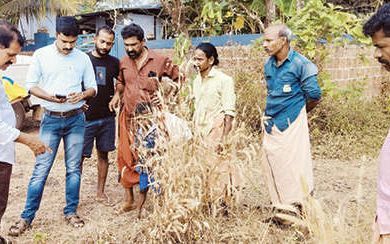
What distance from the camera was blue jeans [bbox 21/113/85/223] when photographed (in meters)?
4.09

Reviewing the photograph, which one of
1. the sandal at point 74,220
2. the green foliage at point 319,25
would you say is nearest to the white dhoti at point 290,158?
the sandal at point 74,220

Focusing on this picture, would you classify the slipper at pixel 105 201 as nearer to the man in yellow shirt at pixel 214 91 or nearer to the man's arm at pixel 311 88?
the man in yellow shirt at pixel 214 91

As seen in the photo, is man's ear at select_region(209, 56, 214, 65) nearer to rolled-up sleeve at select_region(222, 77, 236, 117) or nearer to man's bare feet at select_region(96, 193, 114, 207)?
rolled-up sleeve at select_region(222, 77, 236, 117)

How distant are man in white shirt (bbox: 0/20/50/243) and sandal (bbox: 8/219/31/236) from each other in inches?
21.6

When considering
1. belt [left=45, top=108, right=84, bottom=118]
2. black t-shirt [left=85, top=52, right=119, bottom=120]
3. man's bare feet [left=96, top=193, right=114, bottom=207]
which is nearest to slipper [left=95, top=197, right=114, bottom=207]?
man's bare feet [left=96, top=193, right=114, bottom=207]

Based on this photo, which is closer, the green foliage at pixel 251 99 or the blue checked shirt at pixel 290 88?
the blue checked shirt at pixel 290 88

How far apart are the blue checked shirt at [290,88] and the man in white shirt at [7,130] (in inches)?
69.1

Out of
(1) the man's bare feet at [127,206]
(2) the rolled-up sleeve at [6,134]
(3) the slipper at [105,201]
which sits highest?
(2) the rolled-up sleeve at [6,134]

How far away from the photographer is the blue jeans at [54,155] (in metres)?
4.09

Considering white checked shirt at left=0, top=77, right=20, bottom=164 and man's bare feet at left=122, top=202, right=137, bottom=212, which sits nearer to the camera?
white checked shirt at left=0, top=77, right=20, bottom=164

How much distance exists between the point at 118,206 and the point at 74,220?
1.81 ft

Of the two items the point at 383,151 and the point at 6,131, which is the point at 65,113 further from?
the point at 383,151

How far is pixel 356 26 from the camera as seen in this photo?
6574 mm

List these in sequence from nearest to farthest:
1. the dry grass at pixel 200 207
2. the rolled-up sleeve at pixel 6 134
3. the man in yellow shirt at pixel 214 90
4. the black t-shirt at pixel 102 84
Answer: the dry grass at pixel 200 207 < the rolled-up sleeve at pixel 6 134 < the man in yellow shirt at pixel 214 90 < the black t-shirt at pixel 102 84
